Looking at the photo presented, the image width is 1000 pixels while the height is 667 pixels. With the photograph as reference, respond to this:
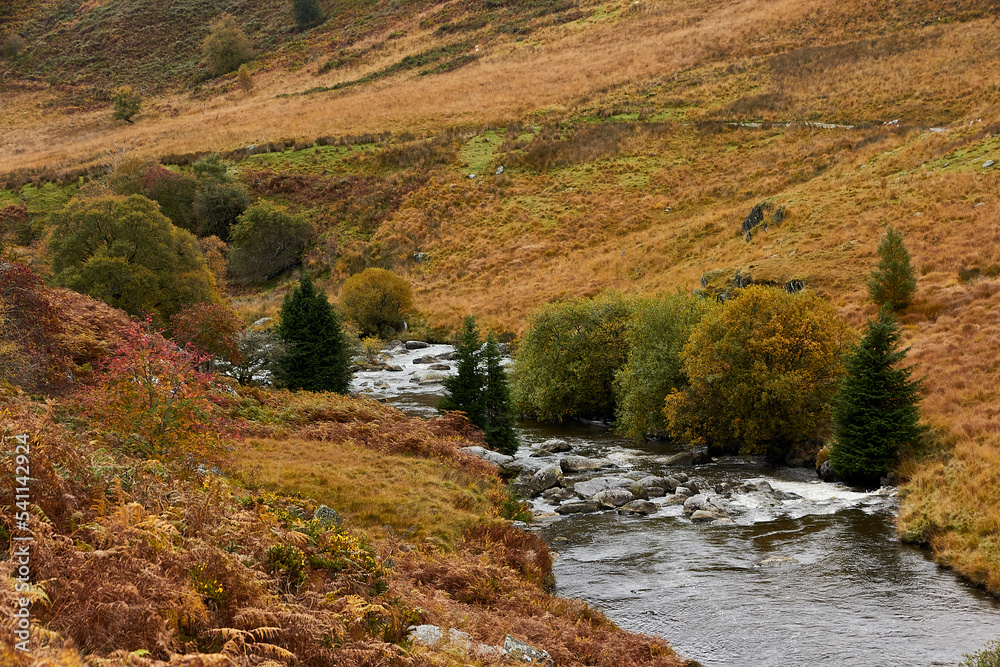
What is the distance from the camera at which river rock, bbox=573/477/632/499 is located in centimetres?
2534

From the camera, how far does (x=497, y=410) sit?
33188 mm

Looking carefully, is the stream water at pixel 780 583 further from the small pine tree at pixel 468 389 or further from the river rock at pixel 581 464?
the small pine tree at pixel 468 389

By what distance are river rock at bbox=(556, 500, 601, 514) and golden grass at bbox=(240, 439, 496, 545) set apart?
278 cm

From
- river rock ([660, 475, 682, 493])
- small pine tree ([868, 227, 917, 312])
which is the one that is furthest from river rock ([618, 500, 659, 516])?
small pine tree ([868, 227, 917, 312])

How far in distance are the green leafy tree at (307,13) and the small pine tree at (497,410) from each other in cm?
13257

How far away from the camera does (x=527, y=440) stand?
3597 centimetres

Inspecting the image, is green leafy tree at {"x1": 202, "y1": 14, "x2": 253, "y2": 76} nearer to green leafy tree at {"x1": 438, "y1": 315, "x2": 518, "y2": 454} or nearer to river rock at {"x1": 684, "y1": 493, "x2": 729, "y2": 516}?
green leafy tree at {"x1": 438, "y1": 315, "x2": 518, "y2": 454}

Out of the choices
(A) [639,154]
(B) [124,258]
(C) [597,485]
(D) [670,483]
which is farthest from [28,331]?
(A) [639,154]

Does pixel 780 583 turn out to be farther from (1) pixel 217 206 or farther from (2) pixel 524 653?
(1) pixel 217 206

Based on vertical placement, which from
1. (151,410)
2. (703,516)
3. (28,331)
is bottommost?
(703,516)

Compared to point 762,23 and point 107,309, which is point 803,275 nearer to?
point 107,309

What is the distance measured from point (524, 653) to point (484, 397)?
857 inches

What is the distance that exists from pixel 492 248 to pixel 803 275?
32284mm

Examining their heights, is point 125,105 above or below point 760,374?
above
